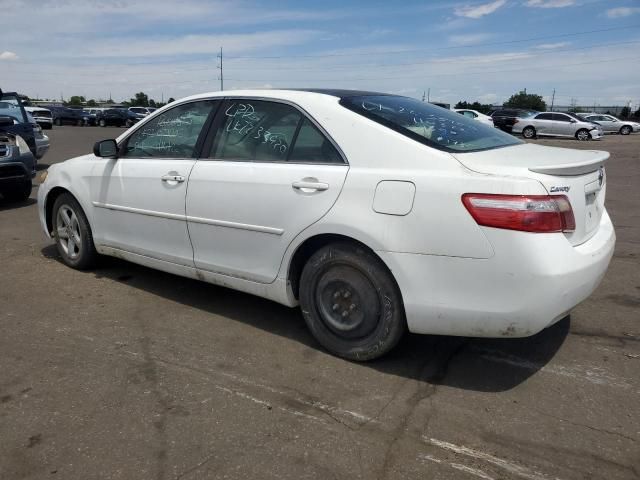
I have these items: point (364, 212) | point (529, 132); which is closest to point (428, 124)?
point (364, 212)

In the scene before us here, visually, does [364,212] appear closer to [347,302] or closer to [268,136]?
[347,302]

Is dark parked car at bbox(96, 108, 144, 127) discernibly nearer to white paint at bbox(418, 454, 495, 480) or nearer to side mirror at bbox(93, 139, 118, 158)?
side mirror at bbox(93, 139, 118, 158)

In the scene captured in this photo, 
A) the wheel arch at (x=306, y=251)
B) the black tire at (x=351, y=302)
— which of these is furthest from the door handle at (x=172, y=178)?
the black tire at (x=351, y=302)

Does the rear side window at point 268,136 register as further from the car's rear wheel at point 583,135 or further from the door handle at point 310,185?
the car's rear wheel at point 583,135

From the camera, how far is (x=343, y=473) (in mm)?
2410

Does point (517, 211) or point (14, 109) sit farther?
point (14, 109)

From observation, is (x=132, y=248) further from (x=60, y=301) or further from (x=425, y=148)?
(x=425, y=148)

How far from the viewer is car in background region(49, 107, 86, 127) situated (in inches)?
1770

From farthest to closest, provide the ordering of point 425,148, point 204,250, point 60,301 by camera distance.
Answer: point 60,301 < point 204,250 < point 425,148

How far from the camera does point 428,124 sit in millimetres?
3549

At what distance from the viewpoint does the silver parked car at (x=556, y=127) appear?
29.4 meters

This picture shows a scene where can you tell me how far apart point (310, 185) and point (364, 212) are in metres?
0.41

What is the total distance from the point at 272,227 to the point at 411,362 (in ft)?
3.89

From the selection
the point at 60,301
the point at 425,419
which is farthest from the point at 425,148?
the point at 60,301
